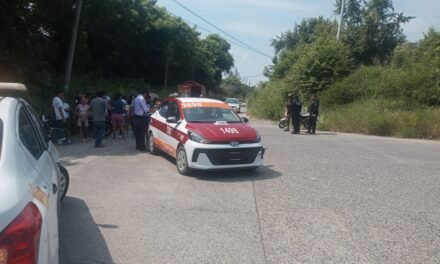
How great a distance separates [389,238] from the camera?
559cm

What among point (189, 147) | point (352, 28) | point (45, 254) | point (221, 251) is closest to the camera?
point (45, 254)

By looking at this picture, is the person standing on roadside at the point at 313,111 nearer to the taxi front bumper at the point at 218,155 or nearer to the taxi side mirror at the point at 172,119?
the taxi side mirror at the point at 172,119

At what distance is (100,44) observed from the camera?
37438 mm

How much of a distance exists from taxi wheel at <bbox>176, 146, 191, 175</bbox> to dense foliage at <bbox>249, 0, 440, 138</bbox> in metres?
13.6

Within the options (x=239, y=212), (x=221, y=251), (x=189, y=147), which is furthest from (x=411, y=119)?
(x=221, y=251)

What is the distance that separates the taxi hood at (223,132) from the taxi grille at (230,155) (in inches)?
8.9

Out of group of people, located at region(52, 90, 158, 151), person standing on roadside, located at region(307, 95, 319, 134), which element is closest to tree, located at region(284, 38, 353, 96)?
person standing on roadside, located at region(307, 95, 319, 134)

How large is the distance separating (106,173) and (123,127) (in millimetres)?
6342

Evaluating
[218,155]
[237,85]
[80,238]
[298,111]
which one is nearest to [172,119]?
[218,155]

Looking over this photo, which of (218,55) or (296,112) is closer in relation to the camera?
(296,112)

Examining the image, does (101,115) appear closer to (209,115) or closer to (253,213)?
(209,115)

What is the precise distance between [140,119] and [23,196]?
32.5 feet

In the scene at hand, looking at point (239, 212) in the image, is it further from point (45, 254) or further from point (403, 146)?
point (403, 146)

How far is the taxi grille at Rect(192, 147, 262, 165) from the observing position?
888 cm
